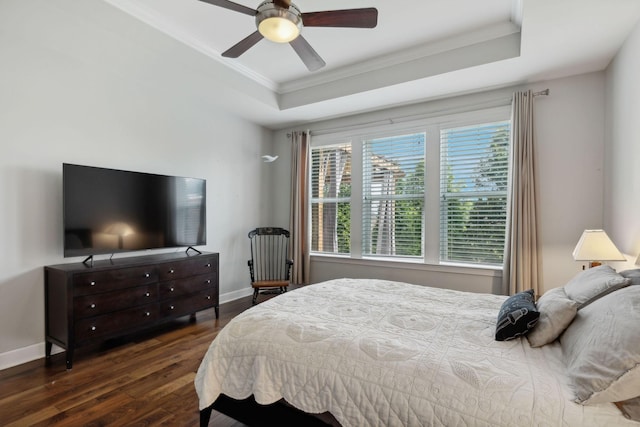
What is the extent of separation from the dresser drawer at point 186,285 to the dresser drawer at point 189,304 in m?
0.05

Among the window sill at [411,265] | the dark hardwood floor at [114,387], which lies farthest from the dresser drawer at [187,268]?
the window sill at [411,265]

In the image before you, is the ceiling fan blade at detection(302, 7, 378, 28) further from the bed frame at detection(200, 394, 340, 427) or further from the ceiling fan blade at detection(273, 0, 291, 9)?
the bed frame at detection(200, 394, 340, 427)

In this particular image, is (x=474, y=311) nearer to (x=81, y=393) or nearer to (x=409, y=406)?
(x=409, y=406)

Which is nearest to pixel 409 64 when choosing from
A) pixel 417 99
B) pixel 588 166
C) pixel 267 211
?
pixel 417 99

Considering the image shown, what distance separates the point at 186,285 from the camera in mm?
3488

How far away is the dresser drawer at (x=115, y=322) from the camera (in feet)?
8.65

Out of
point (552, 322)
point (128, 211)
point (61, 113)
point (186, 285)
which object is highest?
point (61, 113)

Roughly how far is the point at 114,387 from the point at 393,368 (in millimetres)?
2061

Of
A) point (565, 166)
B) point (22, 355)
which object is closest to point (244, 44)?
point (22, 355)

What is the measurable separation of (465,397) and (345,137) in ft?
13.0

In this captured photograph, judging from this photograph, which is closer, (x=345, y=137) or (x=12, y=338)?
(x=12, y=338)

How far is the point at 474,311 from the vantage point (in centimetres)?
200

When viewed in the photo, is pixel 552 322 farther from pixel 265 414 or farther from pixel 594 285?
pixel 265 414

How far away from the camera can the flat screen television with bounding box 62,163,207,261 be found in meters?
2.82
